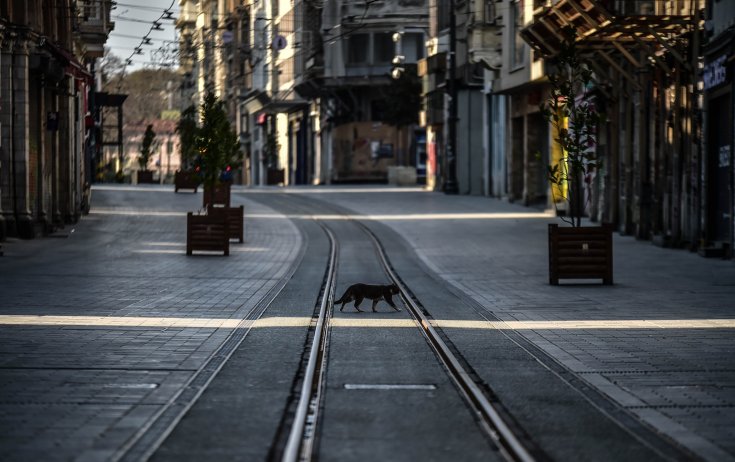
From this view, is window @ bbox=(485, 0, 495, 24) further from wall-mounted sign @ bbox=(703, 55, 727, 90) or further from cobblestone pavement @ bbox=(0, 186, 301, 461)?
wall-mounted sign @ bbox=(703, 55, 727, 90)

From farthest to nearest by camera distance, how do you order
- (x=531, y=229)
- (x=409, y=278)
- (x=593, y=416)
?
(x=531, y=229), (x=409, y=278), (x=593, y=416)

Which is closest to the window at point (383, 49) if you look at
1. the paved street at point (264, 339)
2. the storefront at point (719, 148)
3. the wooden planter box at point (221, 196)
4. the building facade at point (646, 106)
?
the wooden planter box at point (221, 196)

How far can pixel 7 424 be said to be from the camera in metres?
8.39

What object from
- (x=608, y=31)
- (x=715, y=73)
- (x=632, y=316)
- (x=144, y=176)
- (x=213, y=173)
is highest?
(x=608, y=31)

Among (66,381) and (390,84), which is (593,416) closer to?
(66,381)

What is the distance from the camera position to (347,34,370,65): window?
76875 mm

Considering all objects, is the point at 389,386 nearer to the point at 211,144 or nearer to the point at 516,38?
the point at 211,144

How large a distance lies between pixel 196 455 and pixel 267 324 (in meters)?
7.43

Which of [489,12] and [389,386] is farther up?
[489,12]

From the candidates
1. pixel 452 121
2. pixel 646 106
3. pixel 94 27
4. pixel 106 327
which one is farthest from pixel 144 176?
pixel 106 327

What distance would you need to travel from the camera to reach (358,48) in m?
77.3

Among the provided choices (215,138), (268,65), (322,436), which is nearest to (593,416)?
(322,436)

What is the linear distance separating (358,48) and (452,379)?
67753 mm

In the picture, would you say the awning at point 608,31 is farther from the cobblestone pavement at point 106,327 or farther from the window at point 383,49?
the window at point 383,49
